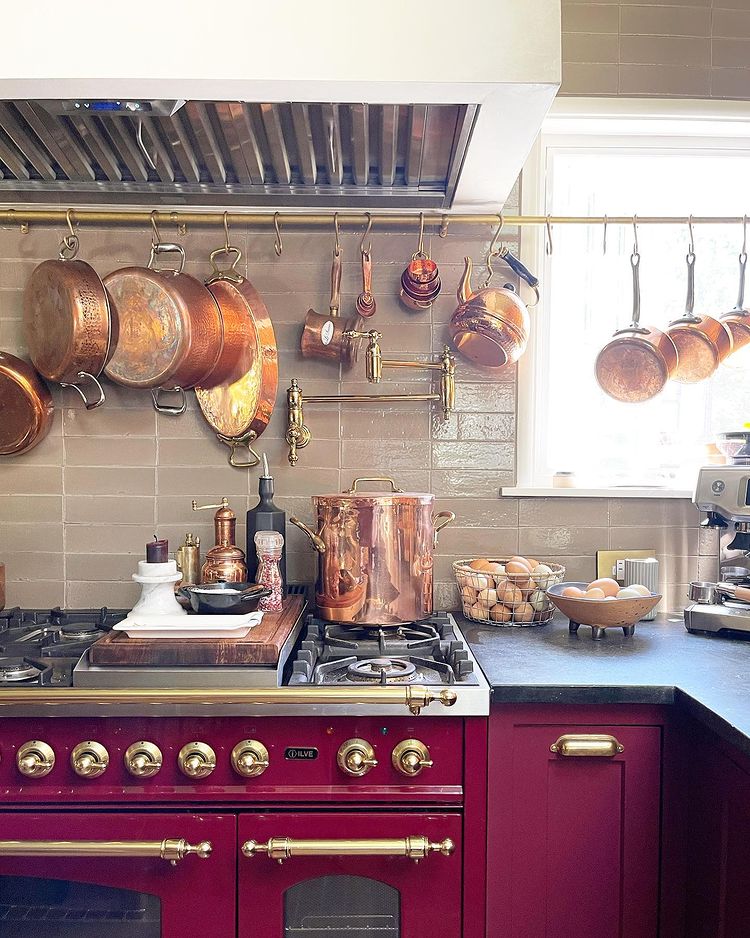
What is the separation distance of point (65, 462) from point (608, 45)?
1.77 meters

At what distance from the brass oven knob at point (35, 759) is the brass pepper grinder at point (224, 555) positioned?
1.75ft

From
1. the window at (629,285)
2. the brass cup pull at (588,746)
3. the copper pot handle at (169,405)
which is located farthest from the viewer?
the window at (629,285)

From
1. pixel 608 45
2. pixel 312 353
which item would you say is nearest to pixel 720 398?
pixel 608 45

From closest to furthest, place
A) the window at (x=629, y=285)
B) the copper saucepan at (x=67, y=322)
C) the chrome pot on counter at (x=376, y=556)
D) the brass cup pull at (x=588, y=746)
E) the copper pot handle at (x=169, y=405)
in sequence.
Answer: the brass cup pull at (x=588, y=746) < the chrome pot on counter at (x=376, y=556) < the copper saucepan at (x=67, y=322) < the copper pot handle at (x=169, y=405) < the window at (x=629, y=285)

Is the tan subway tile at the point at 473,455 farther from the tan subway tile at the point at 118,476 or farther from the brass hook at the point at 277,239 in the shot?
the tan subway tile at the point at 118,476

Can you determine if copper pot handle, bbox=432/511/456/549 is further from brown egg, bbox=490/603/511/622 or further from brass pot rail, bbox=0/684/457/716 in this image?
brass pot rail, bbox=0/684/457/716

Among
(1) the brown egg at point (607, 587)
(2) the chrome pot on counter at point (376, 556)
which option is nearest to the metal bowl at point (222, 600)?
(2) the chrome pot on counter at point (376, 556)

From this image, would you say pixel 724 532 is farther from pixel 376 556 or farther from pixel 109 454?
pixel 109 454

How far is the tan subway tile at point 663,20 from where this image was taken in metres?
2.08

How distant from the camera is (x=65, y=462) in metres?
2.07

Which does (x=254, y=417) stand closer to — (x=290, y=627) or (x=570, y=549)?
(x=290, y=627)

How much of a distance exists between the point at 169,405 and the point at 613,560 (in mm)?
1208

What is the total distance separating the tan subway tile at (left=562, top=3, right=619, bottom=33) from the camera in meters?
2.08

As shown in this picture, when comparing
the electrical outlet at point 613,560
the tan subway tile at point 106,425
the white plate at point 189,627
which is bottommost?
the white plate at point 189,627
